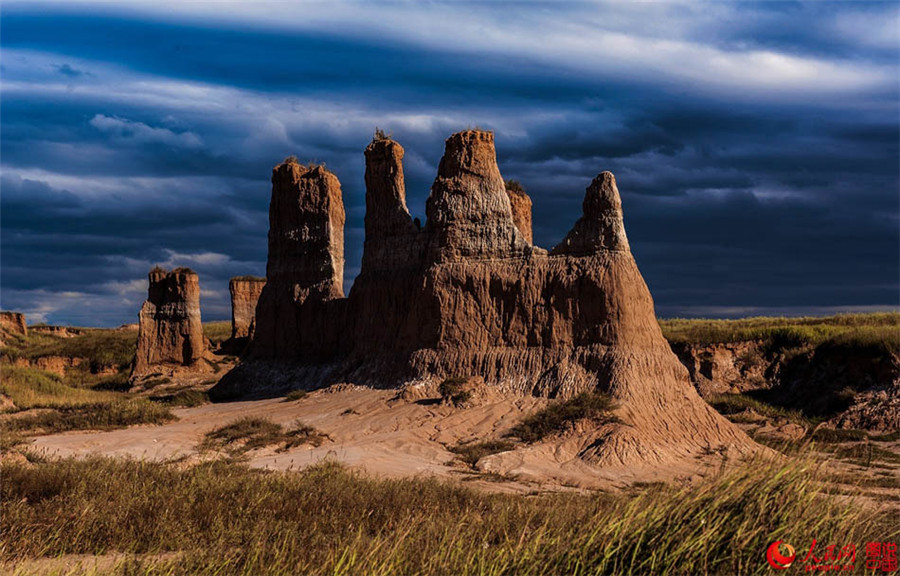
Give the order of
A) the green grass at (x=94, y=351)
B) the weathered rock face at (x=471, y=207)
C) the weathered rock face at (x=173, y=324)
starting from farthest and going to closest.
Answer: the green grass at (x=94, y=351)
the weathered rock face at (x=173, y=324)
the weathered rock face at (x=471, y=207)

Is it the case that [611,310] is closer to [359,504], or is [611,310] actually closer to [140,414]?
[359,504]

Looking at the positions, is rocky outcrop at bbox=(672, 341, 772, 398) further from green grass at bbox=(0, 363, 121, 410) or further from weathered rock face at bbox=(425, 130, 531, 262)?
green grass at bbox=(0, 363, 121, 410)

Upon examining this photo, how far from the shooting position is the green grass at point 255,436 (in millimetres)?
18469

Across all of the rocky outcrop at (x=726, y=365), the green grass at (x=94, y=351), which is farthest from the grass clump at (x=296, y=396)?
the green grass at (x=94, y=351)

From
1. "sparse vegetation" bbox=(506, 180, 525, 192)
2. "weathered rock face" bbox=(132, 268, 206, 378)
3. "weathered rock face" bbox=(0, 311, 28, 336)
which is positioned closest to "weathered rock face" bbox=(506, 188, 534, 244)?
"sparse vegetation" bbox=(506, 180, 525, 192)

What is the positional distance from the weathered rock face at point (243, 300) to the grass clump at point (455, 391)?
30.0m

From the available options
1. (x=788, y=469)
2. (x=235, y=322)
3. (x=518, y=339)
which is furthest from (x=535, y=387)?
(x=235, y=322)

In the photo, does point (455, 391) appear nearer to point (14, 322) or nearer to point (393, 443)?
point (393, 443)

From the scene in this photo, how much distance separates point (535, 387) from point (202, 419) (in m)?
10.3

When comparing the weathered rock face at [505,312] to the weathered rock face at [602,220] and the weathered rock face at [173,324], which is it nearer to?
the weathered rock face at [602,220]

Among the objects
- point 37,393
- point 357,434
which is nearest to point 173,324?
point 37,393

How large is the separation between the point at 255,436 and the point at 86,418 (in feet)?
21.5

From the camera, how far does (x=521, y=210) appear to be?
3259cm

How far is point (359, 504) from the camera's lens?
9.62 metres
